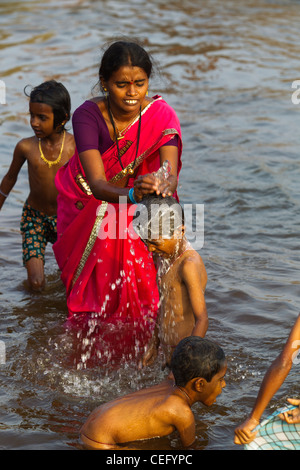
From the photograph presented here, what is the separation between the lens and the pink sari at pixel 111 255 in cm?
488

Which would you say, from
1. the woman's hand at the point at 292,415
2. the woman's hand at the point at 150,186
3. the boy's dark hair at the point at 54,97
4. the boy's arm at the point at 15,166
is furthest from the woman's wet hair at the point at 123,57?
the woman's hand at the point at 292,415

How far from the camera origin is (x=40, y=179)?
19.6 feet

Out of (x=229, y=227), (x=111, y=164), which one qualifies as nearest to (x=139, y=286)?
(x=111, y=164)

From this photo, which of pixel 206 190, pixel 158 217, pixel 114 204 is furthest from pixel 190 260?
pixel 206 190

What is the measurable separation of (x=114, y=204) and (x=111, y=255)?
0.35 m

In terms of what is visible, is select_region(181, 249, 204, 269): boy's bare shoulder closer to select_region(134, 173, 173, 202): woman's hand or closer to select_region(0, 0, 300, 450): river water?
select_region(134, 173, 173, 202): woman's hand

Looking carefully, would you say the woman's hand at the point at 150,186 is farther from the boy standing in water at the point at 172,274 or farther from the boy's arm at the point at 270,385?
the boy's arm at the point at 270,385

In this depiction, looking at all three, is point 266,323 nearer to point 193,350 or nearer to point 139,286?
point 139,286

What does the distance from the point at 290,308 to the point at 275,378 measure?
93.8 inches

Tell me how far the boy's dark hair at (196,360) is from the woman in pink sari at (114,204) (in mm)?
1099

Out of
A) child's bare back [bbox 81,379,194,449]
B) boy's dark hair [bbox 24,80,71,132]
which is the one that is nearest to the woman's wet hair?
boy's dark hair [bbox 24,80,71,132]

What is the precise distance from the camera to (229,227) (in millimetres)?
7363

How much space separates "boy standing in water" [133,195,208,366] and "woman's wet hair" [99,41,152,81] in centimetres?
87

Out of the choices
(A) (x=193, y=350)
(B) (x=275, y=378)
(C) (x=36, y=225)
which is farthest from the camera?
(C) (x=36, y=225)
